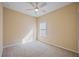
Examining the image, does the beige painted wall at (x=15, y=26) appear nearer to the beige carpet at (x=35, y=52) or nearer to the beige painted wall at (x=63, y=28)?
the beige carpet at (x=35, y=52)

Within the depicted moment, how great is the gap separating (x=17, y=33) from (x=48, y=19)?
162cm

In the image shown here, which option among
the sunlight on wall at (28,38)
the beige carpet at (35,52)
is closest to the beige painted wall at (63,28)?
the beige carpet at (35,52)

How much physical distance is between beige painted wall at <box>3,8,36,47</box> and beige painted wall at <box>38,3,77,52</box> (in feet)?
2.22

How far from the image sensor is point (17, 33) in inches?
148

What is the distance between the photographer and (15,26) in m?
3.67

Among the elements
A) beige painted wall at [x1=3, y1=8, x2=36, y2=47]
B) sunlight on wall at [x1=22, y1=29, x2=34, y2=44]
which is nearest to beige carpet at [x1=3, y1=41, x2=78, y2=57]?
sunlight on wall at [x1=22, y1=29, x2=34, y2=44]

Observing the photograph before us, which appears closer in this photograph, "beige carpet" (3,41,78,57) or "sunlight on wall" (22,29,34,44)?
"beige carpet" (3,41,78,57)

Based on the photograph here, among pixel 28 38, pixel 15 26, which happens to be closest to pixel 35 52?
pixel 28 38

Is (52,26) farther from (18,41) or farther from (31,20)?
(18,41)

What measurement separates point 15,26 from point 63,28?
205 cm

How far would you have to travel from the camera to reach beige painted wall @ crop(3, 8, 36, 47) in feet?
10.6

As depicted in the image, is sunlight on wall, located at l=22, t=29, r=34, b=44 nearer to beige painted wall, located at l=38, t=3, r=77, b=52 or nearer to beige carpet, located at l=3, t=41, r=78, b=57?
beige carpet, located at l=3, t=41, r=78, b=57

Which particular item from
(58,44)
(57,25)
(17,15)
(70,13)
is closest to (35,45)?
(58,44)

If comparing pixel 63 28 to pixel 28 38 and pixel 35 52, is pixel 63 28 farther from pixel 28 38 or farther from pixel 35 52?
pixel 28 38
